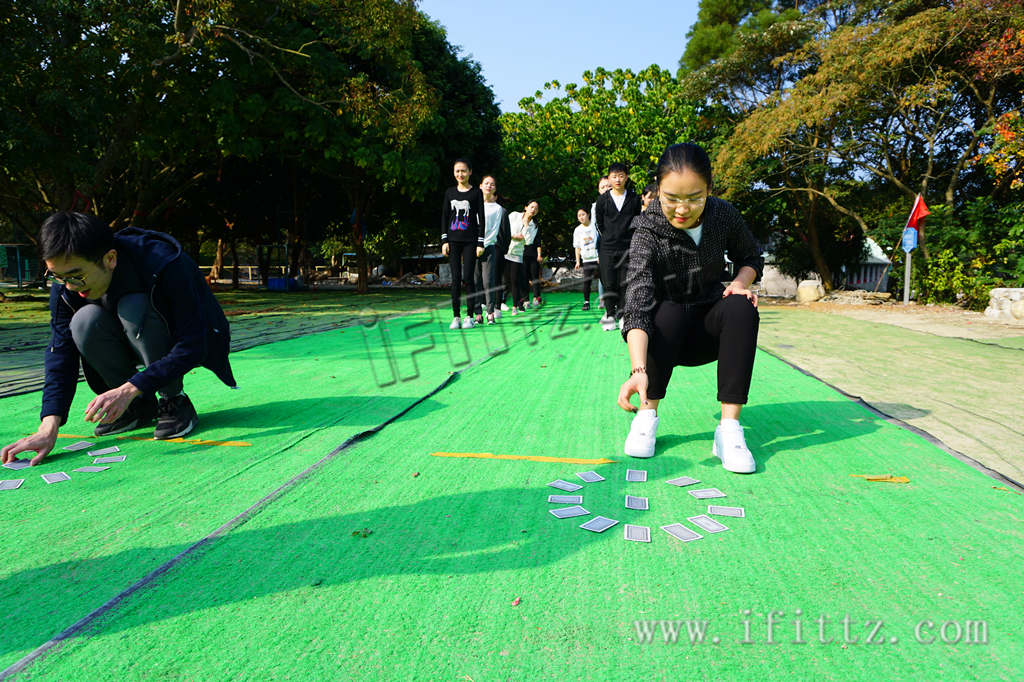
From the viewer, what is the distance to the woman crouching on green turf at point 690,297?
2.37 metres

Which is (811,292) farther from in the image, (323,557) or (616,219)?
(323,557)

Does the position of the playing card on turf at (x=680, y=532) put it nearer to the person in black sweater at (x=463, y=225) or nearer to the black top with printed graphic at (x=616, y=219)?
the black top with printed graphic at (x=616, y=219)

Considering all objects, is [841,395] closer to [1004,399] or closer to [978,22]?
[1004,399]

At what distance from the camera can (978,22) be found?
11.9 metres

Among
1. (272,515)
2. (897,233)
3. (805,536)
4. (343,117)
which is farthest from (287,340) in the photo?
(897,233)

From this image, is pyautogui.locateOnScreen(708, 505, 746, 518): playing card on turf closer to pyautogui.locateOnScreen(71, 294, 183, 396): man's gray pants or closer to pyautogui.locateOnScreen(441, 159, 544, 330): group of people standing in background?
pyautogui.locateOnScreen(71, 294, 183, 396): man's gray pants

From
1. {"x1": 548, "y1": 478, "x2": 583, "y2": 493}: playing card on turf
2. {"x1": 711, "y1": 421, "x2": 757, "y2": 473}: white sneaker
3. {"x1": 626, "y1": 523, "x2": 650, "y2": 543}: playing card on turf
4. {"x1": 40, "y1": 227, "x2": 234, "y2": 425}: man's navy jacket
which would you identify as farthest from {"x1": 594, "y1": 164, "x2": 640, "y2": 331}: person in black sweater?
{"x1": 626, "y1": 523, "x2": 650, "y2": 543}: playing card on turf

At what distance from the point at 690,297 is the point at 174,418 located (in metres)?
2.34

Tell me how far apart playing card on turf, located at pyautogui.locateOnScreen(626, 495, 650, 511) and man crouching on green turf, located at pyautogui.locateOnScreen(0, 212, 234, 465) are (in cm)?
182

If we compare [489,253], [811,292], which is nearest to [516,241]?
[489,253]

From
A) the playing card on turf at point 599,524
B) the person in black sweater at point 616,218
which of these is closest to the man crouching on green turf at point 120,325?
the playing card on turf at point 599,524

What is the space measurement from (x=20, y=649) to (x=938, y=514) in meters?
2.38

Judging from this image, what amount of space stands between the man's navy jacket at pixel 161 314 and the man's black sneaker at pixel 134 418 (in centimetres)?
16

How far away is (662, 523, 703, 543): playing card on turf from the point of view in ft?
5.70
